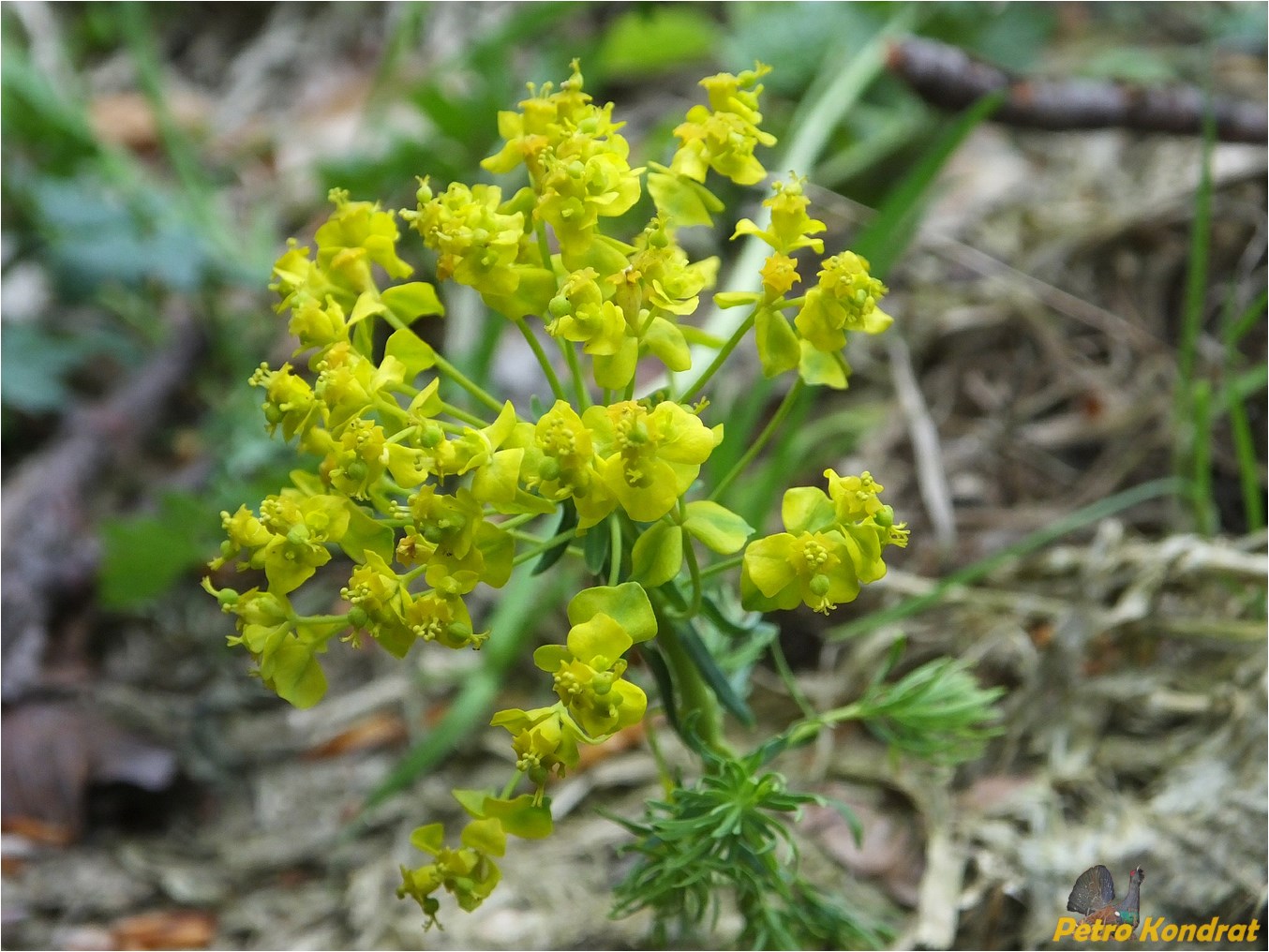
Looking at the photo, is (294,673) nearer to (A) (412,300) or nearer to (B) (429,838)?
(B) (429,838)

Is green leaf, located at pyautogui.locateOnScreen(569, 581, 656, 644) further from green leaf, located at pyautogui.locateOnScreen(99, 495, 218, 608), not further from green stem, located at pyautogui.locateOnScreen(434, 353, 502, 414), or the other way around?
green leaf, located at pyautogui.locateOnScreen(99, 495, 218, 608)

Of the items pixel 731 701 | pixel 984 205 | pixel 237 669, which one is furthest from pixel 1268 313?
pixel 237 669

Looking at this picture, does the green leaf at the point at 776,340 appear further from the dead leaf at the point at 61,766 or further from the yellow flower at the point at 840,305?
the dead leaf at the point at 61,766

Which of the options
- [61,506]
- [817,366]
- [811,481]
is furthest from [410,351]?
[61,506]

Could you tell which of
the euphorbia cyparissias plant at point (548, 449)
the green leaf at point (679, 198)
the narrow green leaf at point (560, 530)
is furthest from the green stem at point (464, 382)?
the green leaf at point (679, 198)

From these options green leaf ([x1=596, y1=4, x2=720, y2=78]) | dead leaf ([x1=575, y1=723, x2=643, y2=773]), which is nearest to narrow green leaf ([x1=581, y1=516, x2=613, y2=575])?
dead leaf ([x1=575, y1=723, x2=643, y2=773])
